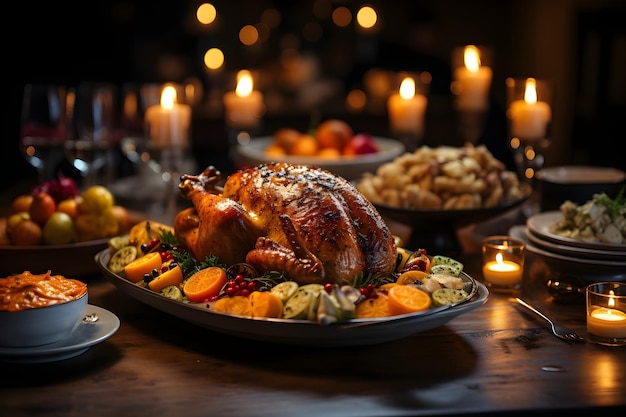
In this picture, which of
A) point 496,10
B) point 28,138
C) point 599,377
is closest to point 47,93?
point 28,138

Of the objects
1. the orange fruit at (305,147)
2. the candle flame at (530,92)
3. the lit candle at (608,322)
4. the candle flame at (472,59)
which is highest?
the candle flame at (472,59)

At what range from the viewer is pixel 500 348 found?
5.85 feet

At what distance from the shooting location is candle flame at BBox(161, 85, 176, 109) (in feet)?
10.2

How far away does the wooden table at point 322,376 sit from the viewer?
4.89ft

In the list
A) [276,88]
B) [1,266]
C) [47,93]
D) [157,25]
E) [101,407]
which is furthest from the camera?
[276,88]

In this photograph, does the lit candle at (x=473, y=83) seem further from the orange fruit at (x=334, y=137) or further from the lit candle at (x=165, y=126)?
the lit candle at (x=165, y=126)

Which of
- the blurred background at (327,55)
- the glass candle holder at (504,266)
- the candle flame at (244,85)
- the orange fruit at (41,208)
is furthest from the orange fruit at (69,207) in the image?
the blurred background at (327,55)

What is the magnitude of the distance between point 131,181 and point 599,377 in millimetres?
2633

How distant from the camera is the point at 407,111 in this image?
356 cm

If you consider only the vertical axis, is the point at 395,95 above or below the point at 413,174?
above

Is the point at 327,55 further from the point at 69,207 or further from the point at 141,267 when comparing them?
the point at 141,267

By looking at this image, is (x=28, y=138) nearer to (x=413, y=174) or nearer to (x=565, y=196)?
(x=413, y=174)

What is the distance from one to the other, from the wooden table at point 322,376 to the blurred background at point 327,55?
3.98 m

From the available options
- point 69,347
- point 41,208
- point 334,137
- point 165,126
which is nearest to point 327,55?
point 334,137
